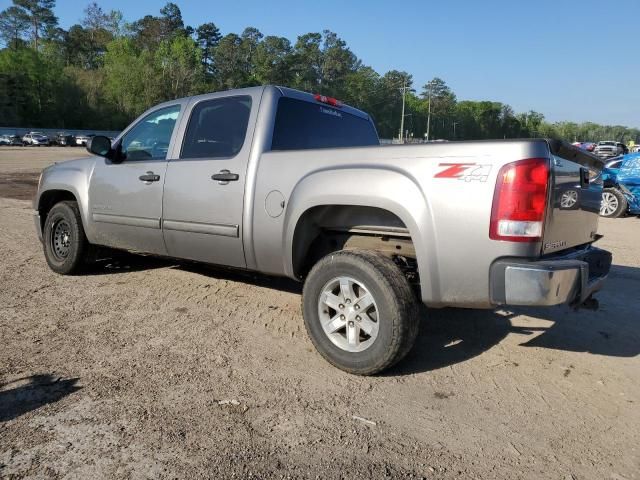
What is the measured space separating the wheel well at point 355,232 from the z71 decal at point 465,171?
0.57 meters

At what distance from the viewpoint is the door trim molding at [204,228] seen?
398 centimetres

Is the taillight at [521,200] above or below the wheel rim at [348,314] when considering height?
above

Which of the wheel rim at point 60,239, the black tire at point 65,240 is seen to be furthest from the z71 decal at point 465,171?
the wheel rim at point 60,239

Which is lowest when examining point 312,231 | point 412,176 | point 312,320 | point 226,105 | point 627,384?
point 627,384

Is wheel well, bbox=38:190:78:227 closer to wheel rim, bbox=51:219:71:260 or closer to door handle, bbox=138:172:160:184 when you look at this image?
wheel rim, bbox=51:219:71:260

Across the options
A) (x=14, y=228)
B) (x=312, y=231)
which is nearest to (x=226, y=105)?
(x=312, y=231)

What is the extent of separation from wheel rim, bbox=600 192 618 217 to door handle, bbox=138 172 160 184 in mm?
11892

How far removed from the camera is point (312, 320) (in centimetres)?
354

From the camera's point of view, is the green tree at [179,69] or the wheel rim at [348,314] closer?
the wheel rim at [348,314]

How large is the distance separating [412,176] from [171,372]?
79.2 inches

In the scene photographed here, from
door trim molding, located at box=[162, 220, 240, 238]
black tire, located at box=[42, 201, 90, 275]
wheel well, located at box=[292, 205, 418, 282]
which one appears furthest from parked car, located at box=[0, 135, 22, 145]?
wheel well, located at box=[292, 205, 418, 282]

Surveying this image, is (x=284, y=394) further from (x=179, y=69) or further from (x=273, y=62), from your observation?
(x=273, y=62)

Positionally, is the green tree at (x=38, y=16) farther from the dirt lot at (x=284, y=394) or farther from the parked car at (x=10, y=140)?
the dirt lot at (x=284, y=394)

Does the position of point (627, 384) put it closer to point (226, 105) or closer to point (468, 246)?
point (468, 246)
